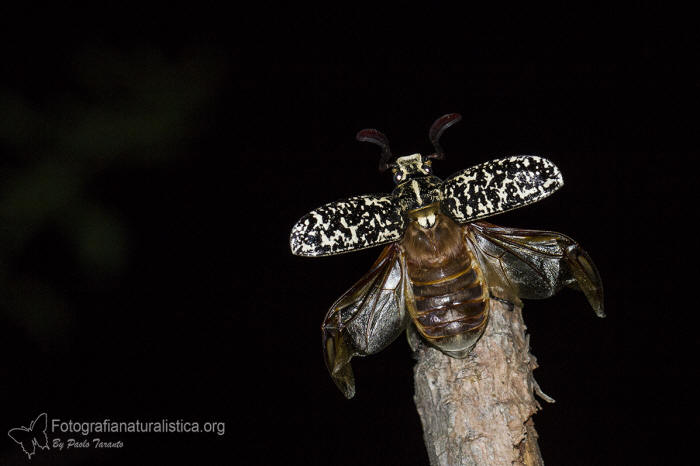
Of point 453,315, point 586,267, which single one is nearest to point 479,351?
point 453,315

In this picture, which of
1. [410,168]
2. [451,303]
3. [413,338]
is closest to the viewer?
[451,303]

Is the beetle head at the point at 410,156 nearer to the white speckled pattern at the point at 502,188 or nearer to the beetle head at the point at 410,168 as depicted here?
the beetle head at the point at 410,168

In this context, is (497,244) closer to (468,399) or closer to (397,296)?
(397,296)

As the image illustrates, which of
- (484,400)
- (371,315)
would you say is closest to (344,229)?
(371,315)

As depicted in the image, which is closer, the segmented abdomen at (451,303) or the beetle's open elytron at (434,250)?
the segmented abdomen at (451,303)

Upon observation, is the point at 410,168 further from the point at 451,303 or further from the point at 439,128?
the point at 451,303

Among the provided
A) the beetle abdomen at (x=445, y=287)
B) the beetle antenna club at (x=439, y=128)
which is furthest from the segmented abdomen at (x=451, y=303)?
the beetle antenna club at (x=439, y=128)
